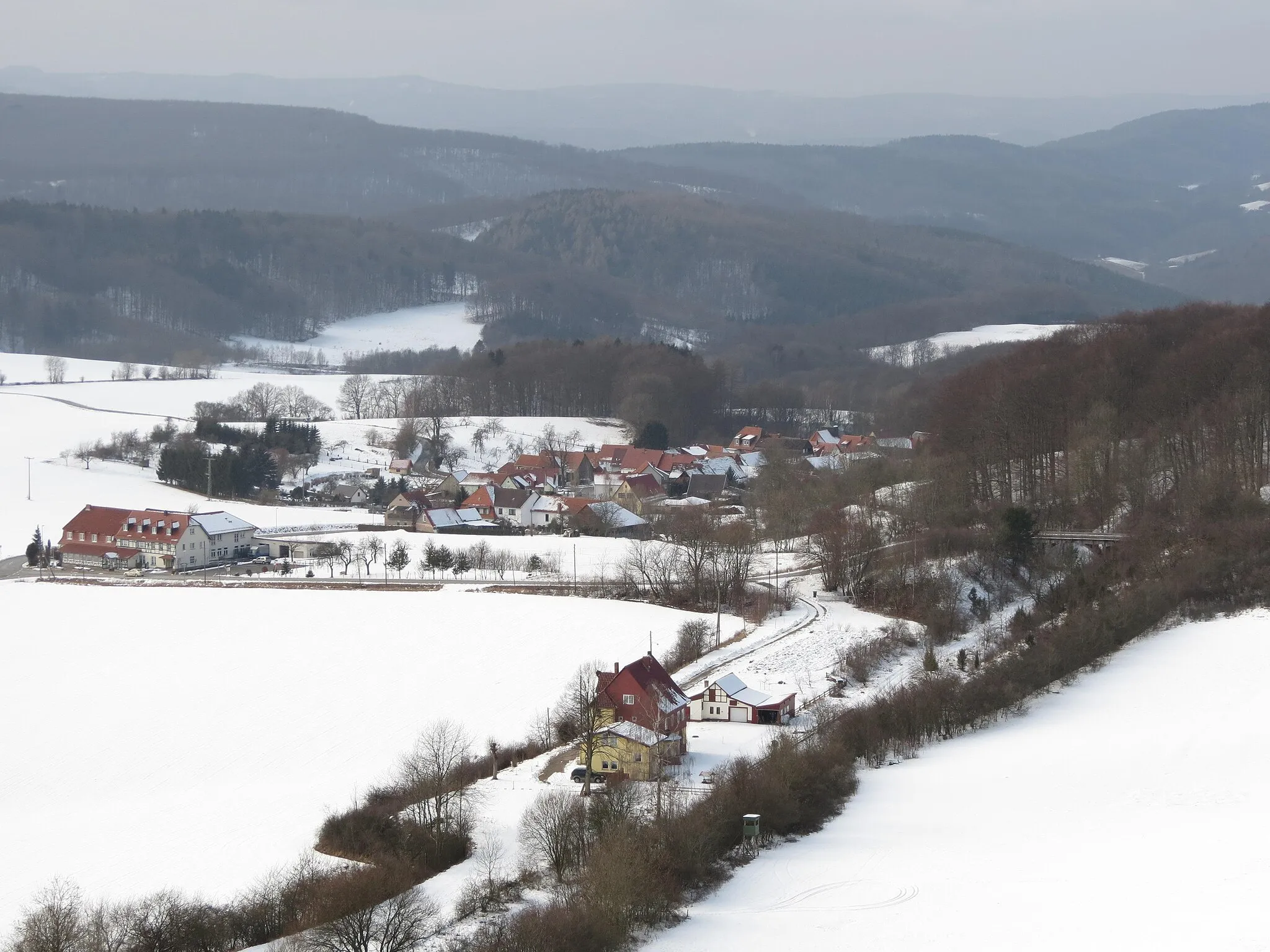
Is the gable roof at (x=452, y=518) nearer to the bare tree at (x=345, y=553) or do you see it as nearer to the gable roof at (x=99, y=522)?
the bare tree at (x=345, y=553)

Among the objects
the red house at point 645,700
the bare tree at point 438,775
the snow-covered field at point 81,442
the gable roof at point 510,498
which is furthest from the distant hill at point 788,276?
the bare tree at point 438,775

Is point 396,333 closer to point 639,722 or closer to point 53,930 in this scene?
point 639,722

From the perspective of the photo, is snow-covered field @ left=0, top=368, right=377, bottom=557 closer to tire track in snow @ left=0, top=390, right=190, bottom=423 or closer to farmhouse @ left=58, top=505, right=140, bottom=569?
tire track in snow @ left=0, top=390, right=190, bottom=423

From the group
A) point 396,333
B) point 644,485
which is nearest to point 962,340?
point 396,333

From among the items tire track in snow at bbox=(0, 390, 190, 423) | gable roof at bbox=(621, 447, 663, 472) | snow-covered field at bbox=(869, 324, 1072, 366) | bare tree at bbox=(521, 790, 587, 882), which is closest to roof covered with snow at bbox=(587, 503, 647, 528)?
gable roof at bbox=(621, 447, 663, 472)

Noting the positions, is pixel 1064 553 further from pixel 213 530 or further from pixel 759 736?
pixel 213 530

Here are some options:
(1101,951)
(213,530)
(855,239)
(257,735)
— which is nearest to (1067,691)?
(1101,951)
